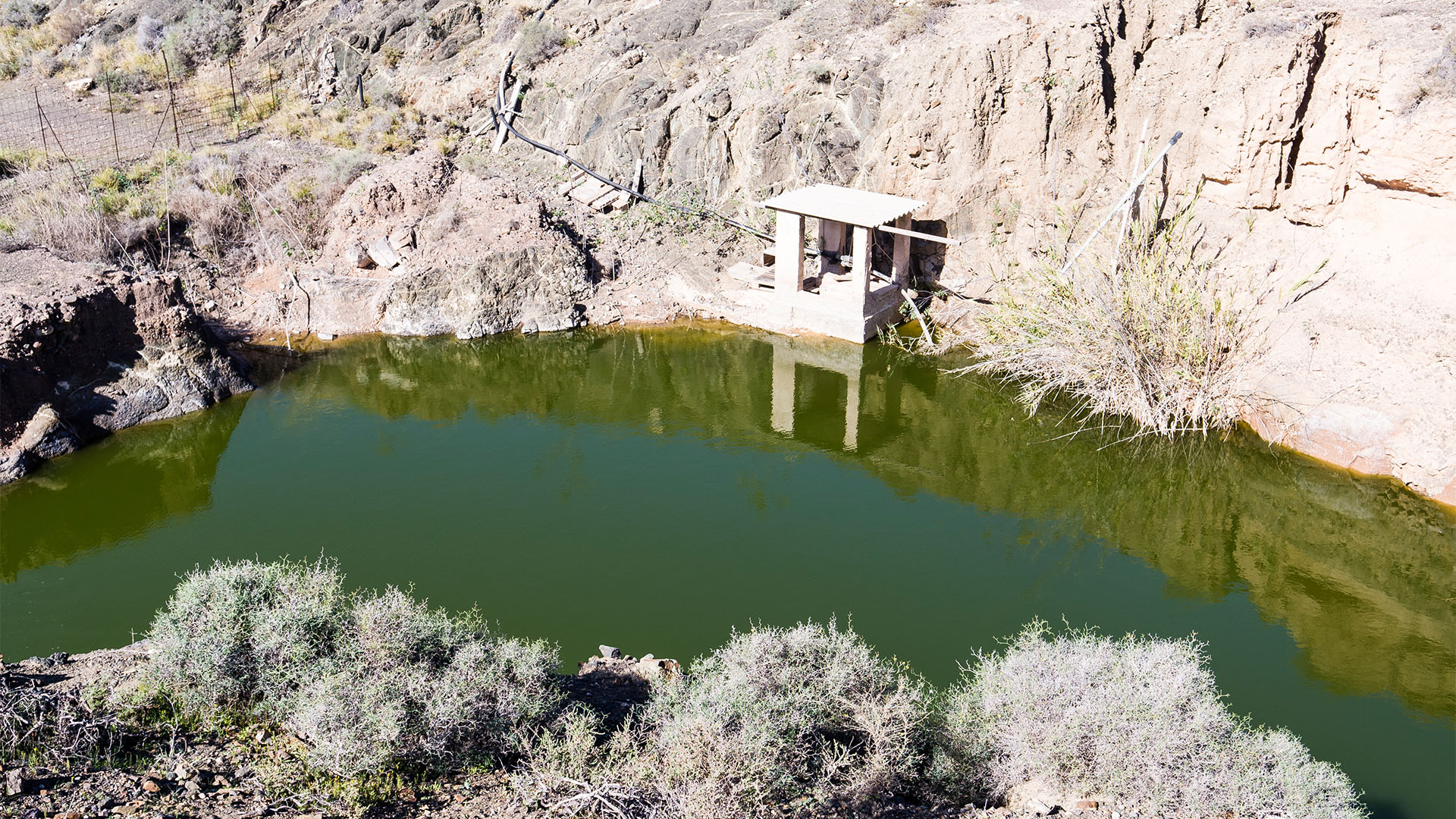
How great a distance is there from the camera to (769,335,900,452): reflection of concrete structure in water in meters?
15.7

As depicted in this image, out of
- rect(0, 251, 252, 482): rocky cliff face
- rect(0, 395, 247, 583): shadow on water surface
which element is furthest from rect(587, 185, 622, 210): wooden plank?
rect(0, 395, 247, 583): shadow on water surface

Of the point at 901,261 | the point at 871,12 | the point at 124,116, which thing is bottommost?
the point at 901,261

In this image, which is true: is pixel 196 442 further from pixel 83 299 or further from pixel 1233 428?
pixel 1233 428

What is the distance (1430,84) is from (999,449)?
24.9ft

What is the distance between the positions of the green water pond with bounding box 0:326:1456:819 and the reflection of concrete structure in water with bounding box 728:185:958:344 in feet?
4.55

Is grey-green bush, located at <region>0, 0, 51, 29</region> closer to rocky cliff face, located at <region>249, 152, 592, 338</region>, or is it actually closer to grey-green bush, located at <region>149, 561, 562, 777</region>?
rocky cliff face, located at <region>249, 152, 592, 338</region>

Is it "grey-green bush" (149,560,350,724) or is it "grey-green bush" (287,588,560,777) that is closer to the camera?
"grey-green bush" (287,588,560,777)

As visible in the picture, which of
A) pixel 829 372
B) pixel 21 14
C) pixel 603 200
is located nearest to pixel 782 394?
pixel 829 372

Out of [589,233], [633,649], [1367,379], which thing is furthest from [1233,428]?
[589,233]

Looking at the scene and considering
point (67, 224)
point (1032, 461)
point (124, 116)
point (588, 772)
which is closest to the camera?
point (588, 772)

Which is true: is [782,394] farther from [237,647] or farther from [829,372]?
[237,647]

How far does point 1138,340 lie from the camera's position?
14.1 meters

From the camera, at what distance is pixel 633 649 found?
1016 centimetres

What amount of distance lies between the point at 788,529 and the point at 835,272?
770 cm
